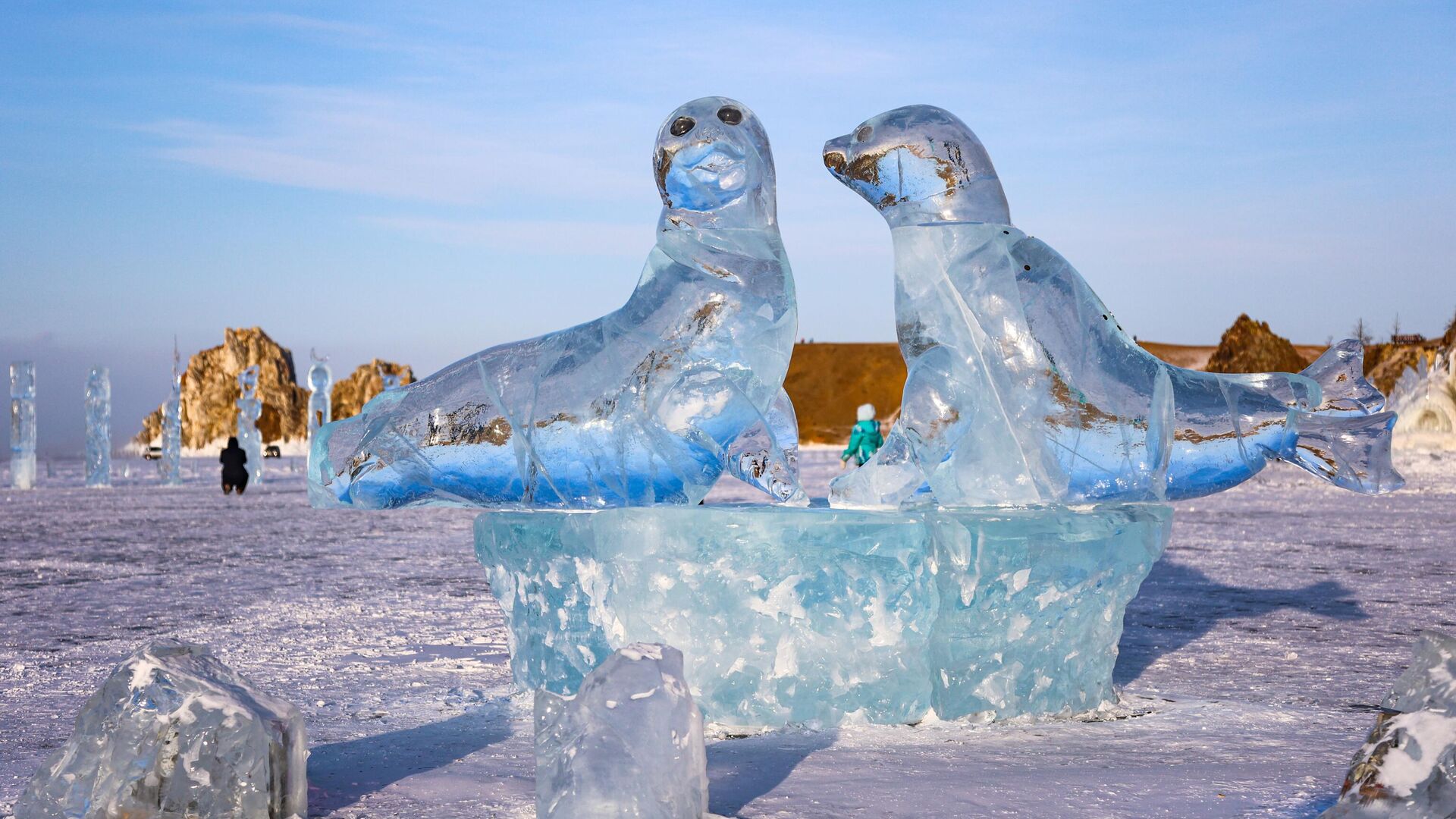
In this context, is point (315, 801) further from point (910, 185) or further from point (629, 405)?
point (910, 185)

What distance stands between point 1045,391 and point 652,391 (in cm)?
131

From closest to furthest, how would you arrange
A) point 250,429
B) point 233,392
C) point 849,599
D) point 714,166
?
point 849,599
point 714,166
point 250,429
point 233,392

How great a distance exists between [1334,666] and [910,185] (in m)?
2.80

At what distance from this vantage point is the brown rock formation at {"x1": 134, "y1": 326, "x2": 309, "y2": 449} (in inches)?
2469

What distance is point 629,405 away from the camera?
411cm

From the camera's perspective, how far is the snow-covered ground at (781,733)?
318 cm

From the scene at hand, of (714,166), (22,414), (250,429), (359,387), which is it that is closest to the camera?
(714,166)

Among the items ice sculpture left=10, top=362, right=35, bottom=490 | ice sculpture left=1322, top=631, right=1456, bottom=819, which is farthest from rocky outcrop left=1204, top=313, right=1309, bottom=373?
ice sculpture left=1322, top=631, right=1456, bottom=819

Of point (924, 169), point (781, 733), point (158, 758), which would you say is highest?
point (924, 169)

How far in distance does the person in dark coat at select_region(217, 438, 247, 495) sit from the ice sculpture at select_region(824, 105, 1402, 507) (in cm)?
1557

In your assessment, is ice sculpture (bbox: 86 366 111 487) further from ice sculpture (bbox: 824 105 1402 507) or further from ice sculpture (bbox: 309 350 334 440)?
ice sculpture (bbox: 824 105 1402 507)

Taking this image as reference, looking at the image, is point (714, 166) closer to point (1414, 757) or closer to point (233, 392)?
point (1414, 757)

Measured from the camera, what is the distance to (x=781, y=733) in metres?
3.88

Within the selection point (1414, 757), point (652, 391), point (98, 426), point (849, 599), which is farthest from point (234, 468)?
point (1414, 757)
